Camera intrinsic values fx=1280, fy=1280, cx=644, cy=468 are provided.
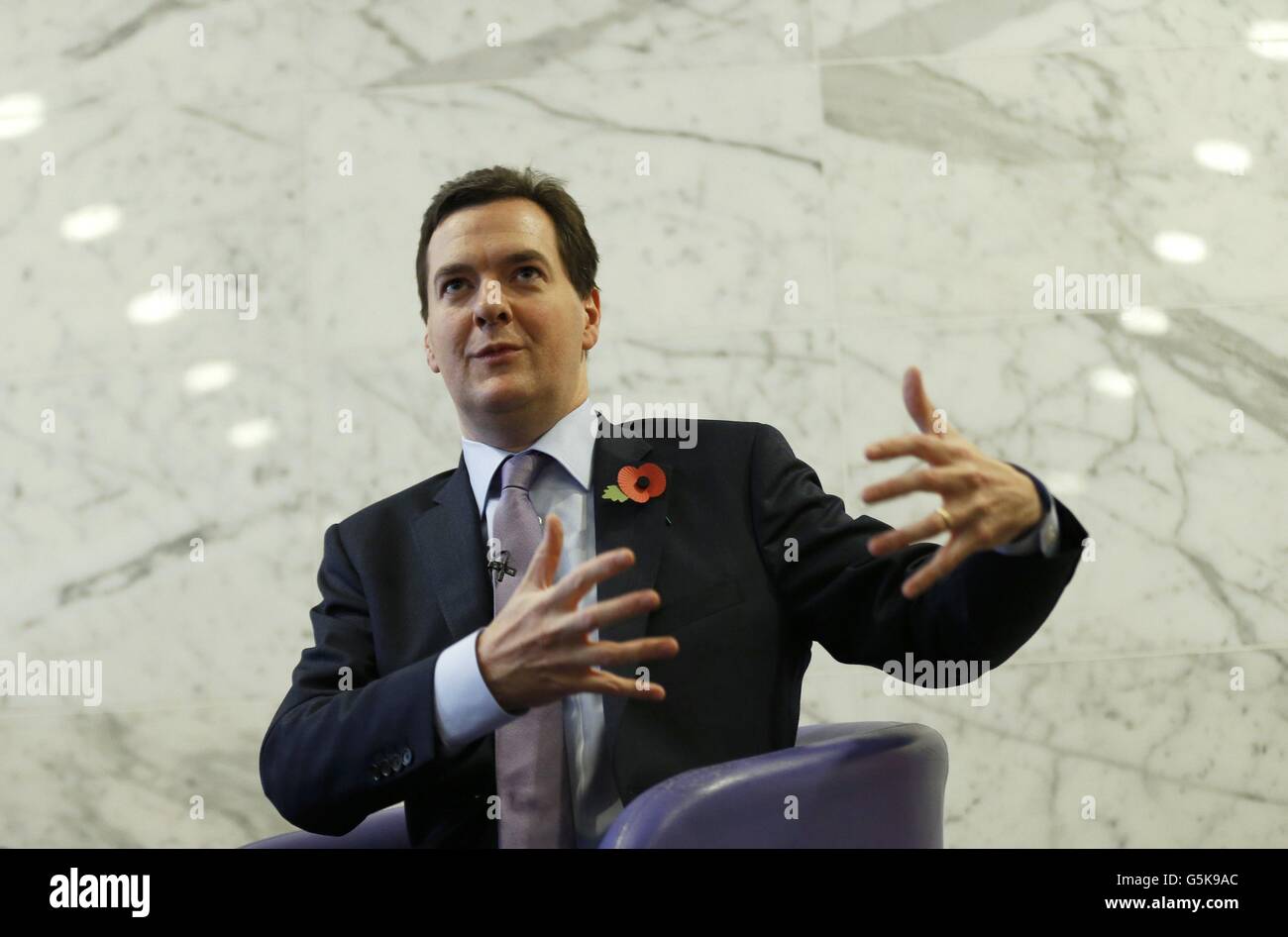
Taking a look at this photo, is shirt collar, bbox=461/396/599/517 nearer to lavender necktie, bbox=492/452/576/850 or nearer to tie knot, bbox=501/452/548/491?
tie knot, bbox=501/452/548/491

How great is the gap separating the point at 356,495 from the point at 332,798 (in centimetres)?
143

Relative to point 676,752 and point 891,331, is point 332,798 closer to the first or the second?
point 676,752

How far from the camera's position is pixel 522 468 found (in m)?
2.00

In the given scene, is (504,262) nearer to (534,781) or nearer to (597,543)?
(597,543)

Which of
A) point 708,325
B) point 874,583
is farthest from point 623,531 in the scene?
point 708,325

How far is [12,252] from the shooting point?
3.18m

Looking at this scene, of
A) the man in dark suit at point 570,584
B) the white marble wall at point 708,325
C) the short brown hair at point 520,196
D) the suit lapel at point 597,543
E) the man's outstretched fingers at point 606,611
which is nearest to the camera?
the man's outstretched fingers at point 606,611

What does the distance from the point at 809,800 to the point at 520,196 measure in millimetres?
1129

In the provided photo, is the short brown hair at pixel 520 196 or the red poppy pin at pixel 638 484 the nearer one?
the red poppy pin at pixel 638 484

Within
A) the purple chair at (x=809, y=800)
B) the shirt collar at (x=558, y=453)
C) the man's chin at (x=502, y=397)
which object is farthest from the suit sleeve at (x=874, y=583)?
the man's chin at (x=502, y=397)

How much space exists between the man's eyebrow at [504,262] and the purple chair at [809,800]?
0.92 metres

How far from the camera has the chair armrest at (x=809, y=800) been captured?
4.66 feet

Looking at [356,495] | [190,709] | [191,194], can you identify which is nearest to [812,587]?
[356,495]

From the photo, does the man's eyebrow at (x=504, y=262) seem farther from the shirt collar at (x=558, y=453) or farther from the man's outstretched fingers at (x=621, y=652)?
the man's outstretched fingers at (x=621, y=652)
